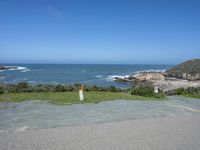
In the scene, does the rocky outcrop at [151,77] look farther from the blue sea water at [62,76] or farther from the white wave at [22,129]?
the white wave at [22,129]

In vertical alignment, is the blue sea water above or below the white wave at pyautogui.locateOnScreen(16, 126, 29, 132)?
below

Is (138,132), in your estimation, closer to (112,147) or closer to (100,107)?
(112,147)

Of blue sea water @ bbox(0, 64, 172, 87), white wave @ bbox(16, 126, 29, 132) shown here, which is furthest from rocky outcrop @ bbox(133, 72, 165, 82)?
white wave @ bbox(16, 126, 29, 132)

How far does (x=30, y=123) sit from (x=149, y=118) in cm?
421

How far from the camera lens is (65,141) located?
6625 millimetres

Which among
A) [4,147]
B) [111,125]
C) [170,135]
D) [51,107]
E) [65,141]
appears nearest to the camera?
[4,147]

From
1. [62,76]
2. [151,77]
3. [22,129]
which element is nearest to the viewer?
[22,129]

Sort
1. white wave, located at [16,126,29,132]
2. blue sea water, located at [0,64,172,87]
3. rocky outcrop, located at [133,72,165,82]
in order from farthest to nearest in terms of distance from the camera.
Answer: blue sea water, located at [0,64,172,87] → rocky outcrop, located at [133,72,165,82] → white wave, located at [16,126,29,132]

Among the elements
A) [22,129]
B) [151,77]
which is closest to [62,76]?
[151,77]

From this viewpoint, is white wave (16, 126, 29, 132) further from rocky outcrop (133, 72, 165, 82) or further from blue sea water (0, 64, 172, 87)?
rocky outcrop (133, 72, 165, 82)

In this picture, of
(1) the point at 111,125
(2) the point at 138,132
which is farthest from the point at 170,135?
(1) the point at 111,125

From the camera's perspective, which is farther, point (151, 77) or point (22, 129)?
point (151, 77)

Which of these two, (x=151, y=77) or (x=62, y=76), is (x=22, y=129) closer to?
(x=151, y=77)

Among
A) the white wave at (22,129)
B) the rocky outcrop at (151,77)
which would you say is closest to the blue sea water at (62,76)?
the rocky outcrop at (151,77)
